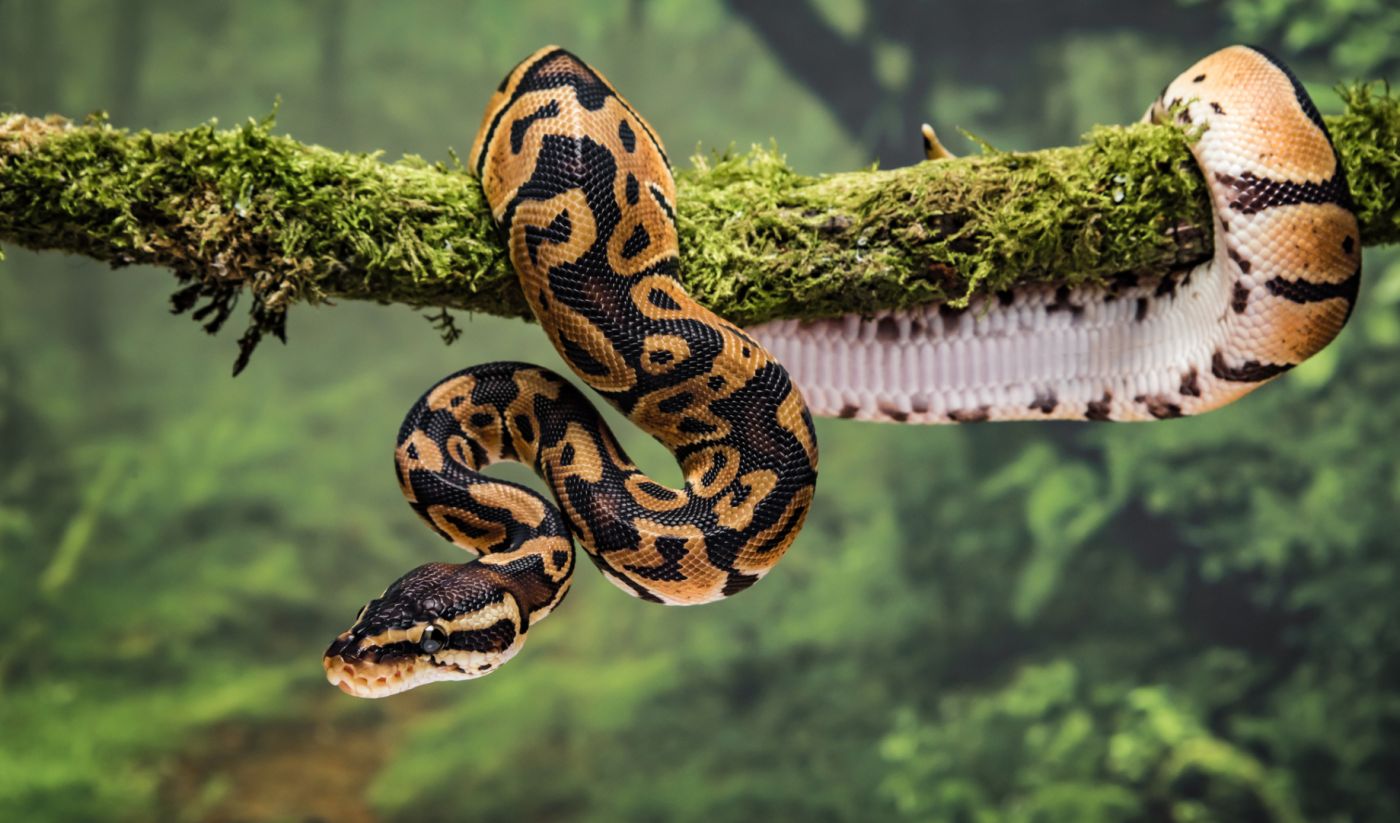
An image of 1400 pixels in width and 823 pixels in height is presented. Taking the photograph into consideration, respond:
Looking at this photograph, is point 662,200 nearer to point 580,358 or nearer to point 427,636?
point 580,358

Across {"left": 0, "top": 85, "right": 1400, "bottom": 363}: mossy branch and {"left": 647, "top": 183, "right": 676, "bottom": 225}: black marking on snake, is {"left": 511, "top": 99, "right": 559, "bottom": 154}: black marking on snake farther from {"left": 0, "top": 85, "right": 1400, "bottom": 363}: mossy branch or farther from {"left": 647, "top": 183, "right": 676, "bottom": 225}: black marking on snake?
{"left": 647, "top": 183, "right": 676, "bottom": 225}: black marking on snake

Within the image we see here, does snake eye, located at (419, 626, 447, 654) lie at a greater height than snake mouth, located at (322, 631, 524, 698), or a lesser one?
A: greater

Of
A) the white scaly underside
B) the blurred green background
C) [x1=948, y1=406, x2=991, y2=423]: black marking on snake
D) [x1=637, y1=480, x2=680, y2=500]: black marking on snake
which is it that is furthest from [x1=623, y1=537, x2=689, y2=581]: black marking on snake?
the blurred green background

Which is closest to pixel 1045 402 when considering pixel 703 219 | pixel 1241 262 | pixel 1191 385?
pixel 1191 385

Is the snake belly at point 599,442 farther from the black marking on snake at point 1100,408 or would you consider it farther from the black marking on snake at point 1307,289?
the black marking on snake at point 1307,289

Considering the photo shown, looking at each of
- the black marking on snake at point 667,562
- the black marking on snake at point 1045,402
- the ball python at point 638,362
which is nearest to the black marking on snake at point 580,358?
the ball python at point 638,362

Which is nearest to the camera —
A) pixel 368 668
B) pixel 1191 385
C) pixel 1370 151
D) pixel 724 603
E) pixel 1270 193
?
pixel 368 668
